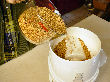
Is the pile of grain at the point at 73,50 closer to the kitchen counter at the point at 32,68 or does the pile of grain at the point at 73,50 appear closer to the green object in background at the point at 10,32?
the kitchen counter at the point at 32,68

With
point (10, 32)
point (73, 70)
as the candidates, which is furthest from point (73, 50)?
point (10, 32)

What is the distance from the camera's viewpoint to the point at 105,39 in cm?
93

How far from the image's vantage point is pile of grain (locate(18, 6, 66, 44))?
2.05 feet

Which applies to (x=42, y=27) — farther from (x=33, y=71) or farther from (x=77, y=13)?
(x=77, y=13)

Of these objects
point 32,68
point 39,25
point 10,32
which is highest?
point 39,25

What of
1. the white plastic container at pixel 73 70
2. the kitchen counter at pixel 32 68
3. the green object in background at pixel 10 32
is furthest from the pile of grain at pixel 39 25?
the green object in background at pixel 10 32

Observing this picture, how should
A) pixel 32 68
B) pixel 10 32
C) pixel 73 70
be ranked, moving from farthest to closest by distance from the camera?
pixel 10 32 → pixel 32 68 → pixel 73 70

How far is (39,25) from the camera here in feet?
2.05

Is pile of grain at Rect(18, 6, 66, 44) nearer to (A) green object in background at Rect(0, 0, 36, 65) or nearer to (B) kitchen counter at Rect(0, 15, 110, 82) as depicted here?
(B) kitchen counter at Rect(0, 15, 110, 82)

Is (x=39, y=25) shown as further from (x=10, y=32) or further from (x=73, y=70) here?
(x=10, y=32)

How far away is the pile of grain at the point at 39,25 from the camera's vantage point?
63 cm

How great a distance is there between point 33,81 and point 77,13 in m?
1.50

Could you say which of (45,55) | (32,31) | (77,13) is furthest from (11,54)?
(77,13)

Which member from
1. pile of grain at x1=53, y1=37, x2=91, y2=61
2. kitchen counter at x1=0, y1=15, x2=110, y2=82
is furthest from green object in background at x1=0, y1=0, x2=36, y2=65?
pile of grain at x1=53, y1=37, x2=91, y2=61
